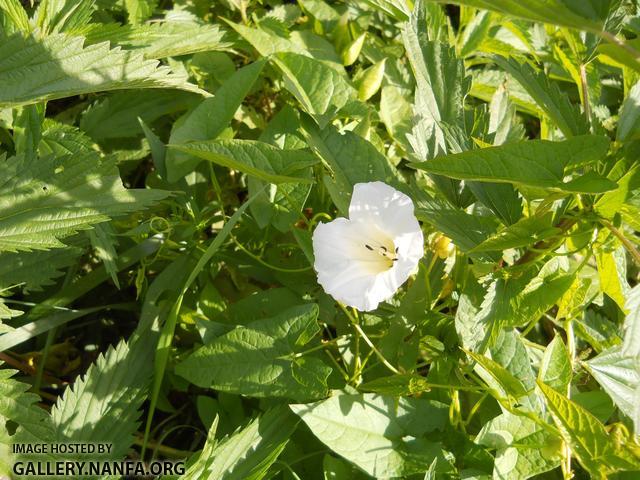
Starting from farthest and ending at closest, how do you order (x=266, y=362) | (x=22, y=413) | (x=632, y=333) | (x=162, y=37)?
(x=162, y=37)
(x=266, y=362)
(x=22, y=413)
(x=632, y=333)

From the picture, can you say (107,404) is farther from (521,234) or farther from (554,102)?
(554,102)

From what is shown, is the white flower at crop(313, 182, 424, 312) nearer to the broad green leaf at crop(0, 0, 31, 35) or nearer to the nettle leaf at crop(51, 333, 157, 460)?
the nettle leaf at crop(51, 333, 157, 460)

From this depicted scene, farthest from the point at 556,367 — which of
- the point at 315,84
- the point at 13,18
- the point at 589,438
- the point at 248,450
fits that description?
the point at 13,18

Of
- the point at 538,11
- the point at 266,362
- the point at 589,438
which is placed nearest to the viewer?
the point at 538,11

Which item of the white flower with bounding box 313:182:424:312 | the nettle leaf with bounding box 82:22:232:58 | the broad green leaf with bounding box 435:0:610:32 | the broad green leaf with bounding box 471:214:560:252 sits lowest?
the white flower with bounding box 313:182:424:312

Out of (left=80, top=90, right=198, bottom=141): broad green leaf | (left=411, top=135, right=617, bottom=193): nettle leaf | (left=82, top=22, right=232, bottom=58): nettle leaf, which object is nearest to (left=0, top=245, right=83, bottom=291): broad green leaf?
(left=80, top=90, right=198, bottom=141): broad green leaf

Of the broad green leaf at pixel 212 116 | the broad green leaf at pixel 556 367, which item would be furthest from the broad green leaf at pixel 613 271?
the broad green leaf at pixel 212 116

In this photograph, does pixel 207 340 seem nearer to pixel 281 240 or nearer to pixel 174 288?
pixel 174 288

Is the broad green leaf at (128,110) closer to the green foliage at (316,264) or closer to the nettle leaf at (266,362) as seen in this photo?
the green foliage at (316,264)
